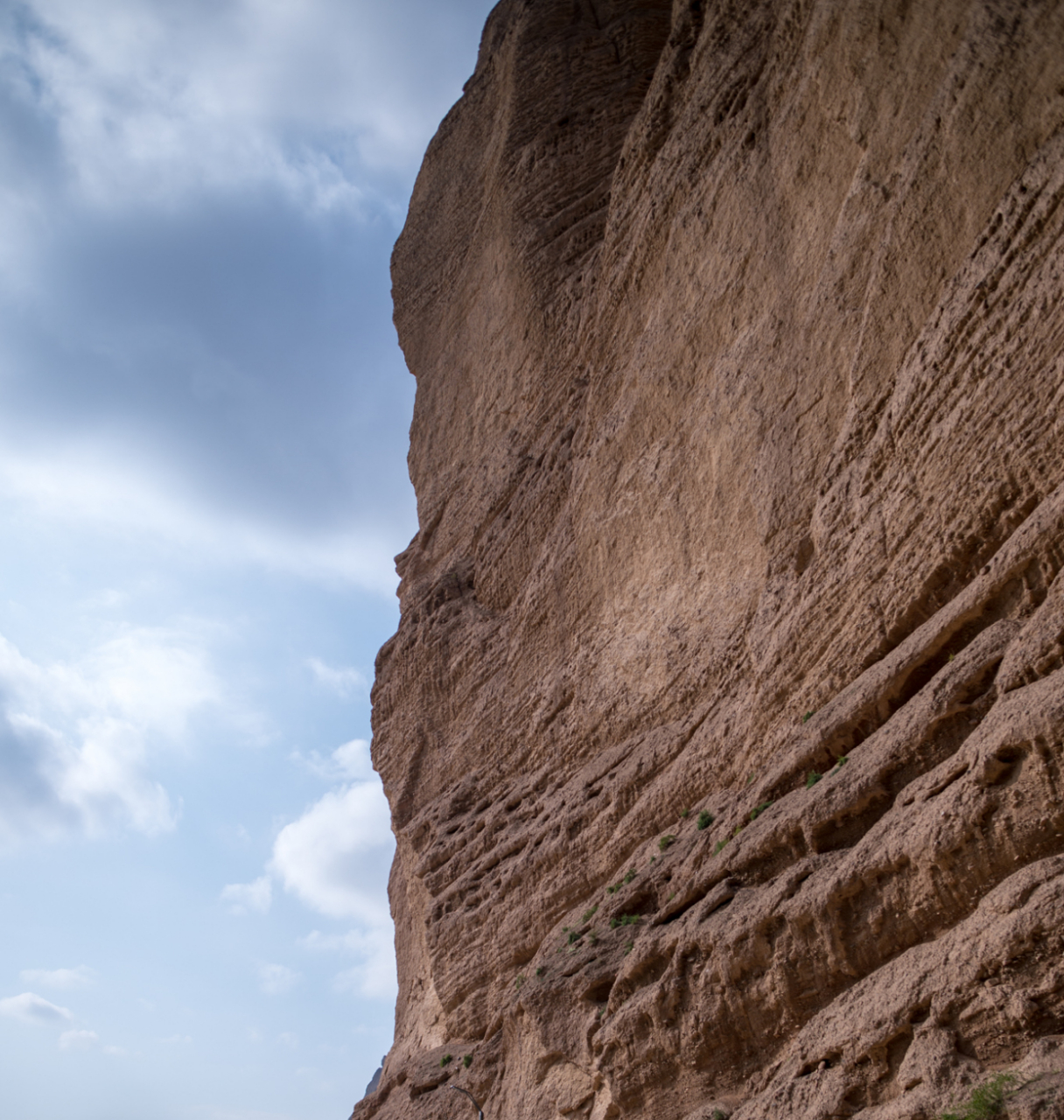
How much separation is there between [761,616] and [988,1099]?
557 cm

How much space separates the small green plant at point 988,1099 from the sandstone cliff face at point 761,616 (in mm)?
140

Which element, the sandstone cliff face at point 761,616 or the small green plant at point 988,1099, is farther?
the sandstone cliff face at point 761,616

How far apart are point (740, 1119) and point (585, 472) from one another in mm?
9432

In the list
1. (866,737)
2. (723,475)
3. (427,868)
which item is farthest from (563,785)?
(866,737)

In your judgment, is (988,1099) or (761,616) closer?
(988,1099)

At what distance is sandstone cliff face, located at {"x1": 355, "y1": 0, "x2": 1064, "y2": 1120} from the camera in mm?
7398

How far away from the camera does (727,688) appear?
11.4 metres

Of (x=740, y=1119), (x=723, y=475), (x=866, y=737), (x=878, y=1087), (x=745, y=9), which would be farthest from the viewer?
(x=745, y=9)

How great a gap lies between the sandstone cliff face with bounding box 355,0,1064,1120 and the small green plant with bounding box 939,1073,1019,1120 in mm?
140

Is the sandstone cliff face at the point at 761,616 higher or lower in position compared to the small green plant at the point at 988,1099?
higher

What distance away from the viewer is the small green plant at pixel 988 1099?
589 cm

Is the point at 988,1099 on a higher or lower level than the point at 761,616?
lower

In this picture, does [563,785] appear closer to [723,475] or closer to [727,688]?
[727,688]

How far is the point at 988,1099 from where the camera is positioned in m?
5.94
